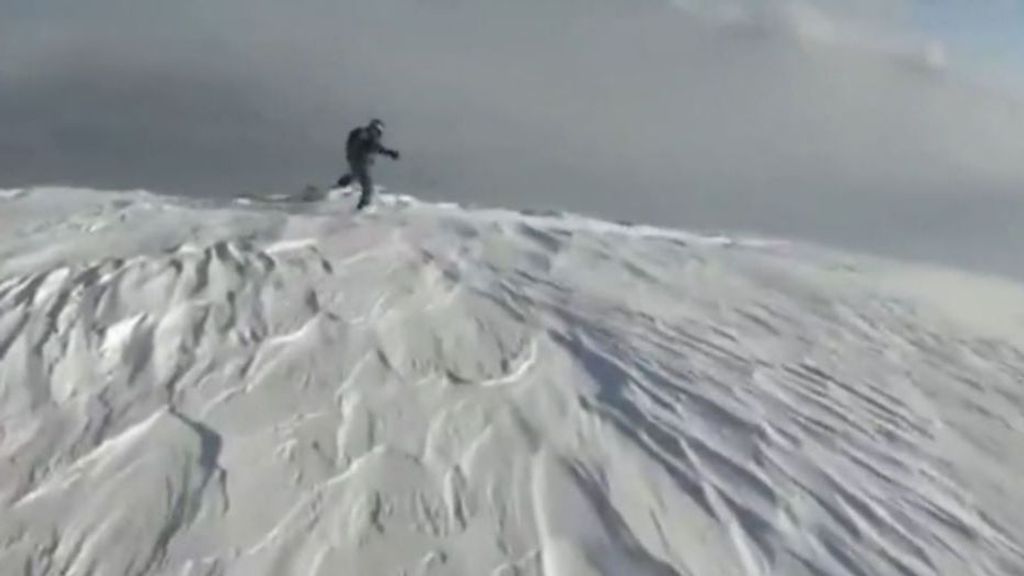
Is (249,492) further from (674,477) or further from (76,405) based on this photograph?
(674,477)

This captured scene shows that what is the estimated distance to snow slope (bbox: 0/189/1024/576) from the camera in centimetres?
1480

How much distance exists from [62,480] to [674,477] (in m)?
5.57

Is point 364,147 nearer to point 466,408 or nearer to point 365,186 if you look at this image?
point 365,186

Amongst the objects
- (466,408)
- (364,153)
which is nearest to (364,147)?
(364,153)

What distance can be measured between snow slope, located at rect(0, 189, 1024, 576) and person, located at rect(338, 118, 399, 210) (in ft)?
2.69

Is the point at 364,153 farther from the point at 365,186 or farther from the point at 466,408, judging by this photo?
the point at 466,408

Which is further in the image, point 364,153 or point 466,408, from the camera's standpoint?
point 364,153

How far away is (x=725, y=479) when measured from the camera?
16.3 m

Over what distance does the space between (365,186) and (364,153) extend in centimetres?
48

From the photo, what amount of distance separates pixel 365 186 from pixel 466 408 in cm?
656

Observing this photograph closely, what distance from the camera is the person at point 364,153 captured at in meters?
22.0

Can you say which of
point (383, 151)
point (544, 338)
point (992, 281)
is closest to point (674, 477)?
point (544, 338)

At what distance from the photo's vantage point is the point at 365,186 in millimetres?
22484

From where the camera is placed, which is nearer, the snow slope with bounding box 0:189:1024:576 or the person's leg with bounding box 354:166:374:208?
the snow slope with bounding box 0:189:1024:576
